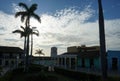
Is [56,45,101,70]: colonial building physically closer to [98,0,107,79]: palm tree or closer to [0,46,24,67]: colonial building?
[98,0,107,79]: palm tree

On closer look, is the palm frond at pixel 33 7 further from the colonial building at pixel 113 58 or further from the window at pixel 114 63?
the window at pixel 114 63

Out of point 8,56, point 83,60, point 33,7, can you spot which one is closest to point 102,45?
point 33,7

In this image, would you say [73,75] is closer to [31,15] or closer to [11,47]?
[31,15]

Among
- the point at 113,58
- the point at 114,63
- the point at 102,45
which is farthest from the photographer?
the point at 113,58

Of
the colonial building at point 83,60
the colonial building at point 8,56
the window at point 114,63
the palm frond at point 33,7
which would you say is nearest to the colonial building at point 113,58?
the window at point 114,63

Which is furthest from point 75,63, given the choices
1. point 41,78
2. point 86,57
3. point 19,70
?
point 41,78

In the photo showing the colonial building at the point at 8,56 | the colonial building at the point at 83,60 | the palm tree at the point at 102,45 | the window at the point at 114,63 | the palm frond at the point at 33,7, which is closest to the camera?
the palm tree at the point at 102,45

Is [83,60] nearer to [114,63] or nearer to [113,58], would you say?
[113,58]

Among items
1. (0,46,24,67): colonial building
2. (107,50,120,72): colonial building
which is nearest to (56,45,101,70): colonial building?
(107,50,120,72): colonial building

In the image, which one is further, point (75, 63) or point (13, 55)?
point (13, 55)

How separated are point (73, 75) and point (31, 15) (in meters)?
16.2

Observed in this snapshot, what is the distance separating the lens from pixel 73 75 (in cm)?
2833

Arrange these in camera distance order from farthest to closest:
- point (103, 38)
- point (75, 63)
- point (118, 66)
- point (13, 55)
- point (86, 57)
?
point (13, 55)
point (75, 63)
point (86, 57)
point (118, 66)
point (103, 38)

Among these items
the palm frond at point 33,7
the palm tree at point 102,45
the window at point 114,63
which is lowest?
the window at point 114,63
